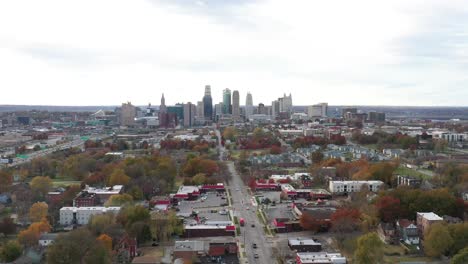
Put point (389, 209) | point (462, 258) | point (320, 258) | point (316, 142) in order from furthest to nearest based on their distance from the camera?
point (316, 142) < point (389, 209) < point (320, 258) < point (462, 258)

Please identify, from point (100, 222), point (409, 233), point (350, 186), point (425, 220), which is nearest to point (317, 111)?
point (350, 186)

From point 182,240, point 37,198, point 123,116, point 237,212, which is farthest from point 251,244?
point 123,116

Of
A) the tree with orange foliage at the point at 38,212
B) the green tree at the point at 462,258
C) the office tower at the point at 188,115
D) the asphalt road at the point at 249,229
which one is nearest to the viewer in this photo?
the green tree at the point at 462,258

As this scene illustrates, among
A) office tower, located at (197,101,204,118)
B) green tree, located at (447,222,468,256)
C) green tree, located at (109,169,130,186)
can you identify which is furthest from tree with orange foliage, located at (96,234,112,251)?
office tower, located at (197,101,204,118)

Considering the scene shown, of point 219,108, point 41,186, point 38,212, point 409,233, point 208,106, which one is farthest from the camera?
point 219,108

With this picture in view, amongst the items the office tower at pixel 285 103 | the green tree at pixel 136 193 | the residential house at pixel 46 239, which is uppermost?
the office tower at pixel 285 103

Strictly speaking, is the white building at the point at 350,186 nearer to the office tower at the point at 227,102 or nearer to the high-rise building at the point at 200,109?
the high-rise building at the point at 200,109

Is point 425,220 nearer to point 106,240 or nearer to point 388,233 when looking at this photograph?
point 388,233

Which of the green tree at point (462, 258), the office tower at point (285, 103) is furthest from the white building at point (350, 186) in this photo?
the office tower at point (285, 103)
